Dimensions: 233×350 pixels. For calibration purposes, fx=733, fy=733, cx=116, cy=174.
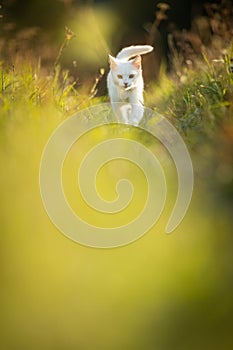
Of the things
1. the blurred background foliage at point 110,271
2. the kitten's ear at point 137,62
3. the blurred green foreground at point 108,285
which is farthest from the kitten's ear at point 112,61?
the blurred green foreground at point 108,285

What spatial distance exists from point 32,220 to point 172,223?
1.43 feet

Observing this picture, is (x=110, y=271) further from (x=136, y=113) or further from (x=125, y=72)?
(x=125, y=72)

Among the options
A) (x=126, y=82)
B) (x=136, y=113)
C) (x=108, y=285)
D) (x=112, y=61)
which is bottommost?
(x=108, y=285)

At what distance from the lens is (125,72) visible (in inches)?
181

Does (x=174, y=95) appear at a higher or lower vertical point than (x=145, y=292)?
higher

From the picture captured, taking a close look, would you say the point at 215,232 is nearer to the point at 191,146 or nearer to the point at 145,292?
the point at 145,292

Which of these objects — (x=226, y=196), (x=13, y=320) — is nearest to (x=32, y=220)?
(x=13, y=320)

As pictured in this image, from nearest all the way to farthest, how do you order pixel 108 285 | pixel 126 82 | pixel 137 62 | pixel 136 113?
pixel 108 285
pixel 136 113
pixel 126 82
pixel 137 62

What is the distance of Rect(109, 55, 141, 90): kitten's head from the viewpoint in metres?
4.56

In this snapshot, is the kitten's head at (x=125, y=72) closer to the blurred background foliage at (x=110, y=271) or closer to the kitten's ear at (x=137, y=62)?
the kitten's ear at (x=137, y=62)

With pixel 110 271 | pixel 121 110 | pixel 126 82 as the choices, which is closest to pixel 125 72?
pixel 126 82

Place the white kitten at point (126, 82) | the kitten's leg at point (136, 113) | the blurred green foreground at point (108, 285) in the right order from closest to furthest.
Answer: the blurred green foreground at point (108, 285)
the kitten's leg at point (136, 113)
the white kitten at point (126, 82)

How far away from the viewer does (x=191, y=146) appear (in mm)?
3277

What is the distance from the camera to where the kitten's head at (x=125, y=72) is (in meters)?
4.56
